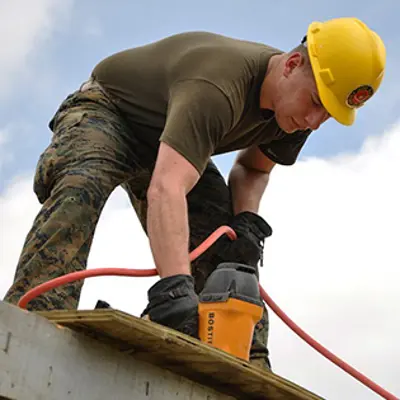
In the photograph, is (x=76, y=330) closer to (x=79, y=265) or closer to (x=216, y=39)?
(x=79, y=265)

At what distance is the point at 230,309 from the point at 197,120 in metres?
0.81

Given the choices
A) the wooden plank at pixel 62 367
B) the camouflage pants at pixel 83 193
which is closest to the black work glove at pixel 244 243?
the camouflage pants at pixel 83 193

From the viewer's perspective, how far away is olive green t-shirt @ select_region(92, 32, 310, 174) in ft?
9.61

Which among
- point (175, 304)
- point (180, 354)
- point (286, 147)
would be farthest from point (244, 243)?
point (180, 354)

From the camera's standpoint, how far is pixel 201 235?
379 cm

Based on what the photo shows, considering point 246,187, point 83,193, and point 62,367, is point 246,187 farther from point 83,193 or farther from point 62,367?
point 62,367

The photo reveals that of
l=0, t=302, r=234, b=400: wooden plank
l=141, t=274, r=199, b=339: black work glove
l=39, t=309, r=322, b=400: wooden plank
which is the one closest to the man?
l=141, t=274, r=199, b=339: black work glove

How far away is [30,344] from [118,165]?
1614mm

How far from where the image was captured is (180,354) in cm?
207

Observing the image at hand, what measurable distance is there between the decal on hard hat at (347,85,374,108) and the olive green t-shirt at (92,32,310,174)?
0.37m

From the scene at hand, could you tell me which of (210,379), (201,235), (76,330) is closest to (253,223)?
(201,235)

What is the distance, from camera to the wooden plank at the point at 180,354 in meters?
1.87

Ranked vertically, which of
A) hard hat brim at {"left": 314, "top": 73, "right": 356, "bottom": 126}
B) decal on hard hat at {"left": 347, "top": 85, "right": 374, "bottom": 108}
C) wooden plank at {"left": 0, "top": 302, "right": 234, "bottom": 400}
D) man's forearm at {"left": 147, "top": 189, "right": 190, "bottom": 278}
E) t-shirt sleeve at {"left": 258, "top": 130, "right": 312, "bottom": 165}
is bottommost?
wooden plank at {"left": 0, "top": 302, "right": 234, "bottom": 400}

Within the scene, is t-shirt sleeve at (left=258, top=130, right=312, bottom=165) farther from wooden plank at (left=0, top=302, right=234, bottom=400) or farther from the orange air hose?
wooden plank at (left=0, top=302, right=234, bottom=400)
